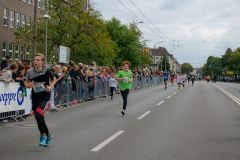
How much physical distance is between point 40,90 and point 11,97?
14.4ft

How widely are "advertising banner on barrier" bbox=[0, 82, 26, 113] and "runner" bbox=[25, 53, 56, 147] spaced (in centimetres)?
383

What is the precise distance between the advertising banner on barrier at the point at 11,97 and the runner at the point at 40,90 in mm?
3828

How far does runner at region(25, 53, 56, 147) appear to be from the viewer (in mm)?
6910

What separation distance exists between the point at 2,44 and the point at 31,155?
1575 inches

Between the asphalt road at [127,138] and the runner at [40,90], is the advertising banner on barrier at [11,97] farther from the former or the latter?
the runner at [40,90]

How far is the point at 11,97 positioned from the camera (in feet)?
36.1

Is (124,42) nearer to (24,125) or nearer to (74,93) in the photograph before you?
(74,93)

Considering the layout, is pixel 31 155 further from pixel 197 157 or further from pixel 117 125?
pixel 117 125

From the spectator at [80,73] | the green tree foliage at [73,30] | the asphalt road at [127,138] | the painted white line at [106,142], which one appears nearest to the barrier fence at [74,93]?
the spectator at [80,73]

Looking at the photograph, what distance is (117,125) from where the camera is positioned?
9.96 meters

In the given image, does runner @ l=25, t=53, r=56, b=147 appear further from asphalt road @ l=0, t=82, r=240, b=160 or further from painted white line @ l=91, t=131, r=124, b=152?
painted white line @ l=91, t=131, r=124, b=152

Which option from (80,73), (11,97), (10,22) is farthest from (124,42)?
(11,97)

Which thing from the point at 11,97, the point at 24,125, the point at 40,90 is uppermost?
the point at 40,90

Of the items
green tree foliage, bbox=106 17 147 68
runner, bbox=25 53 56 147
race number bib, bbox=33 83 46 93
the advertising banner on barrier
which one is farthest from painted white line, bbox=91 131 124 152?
green tree foliage, bbox=106 17 147 68
